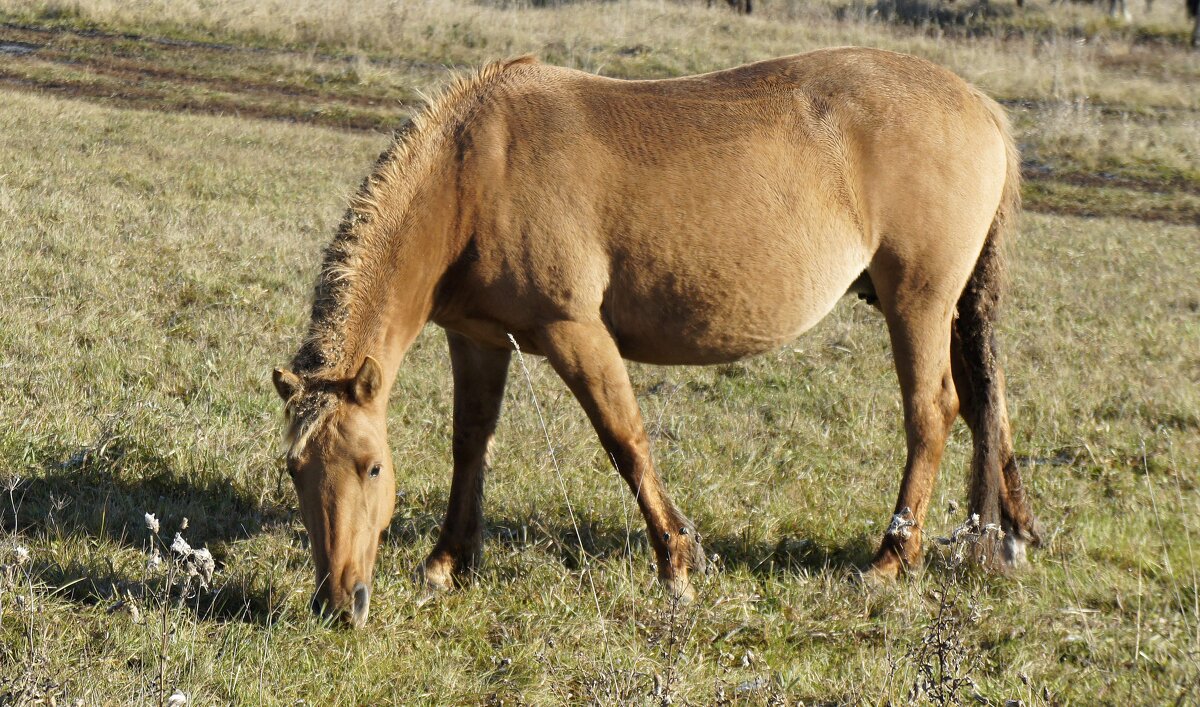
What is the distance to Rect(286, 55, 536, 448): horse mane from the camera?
11.8 ft

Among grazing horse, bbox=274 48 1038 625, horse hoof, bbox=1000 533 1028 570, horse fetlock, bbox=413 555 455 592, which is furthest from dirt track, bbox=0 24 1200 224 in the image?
horse fetlock, bbox=413 555 455 592

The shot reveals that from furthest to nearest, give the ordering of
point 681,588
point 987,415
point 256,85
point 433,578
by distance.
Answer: point 256,85 → point 987,415 → point 433,578 → point 681,588

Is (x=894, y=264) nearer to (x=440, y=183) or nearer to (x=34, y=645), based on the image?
(x=440, y=183)

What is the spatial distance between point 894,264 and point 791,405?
1.82m

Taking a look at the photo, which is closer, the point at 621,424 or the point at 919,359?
the point at 621,424

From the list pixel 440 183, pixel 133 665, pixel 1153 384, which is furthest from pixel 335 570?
pixel 1153 384

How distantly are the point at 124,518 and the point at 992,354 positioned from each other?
12.8ft

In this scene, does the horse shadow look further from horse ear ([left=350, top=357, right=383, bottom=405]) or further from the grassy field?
horse ear ([left=350, top=357, right=383, bottom=405])

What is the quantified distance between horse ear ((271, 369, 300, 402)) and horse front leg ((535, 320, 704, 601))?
3.04 ft

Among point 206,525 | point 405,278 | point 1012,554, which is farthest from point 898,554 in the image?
point 206,525

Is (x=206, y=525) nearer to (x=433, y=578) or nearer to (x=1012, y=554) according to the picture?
(x=433, y=578)

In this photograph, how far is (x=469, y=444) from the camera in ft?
14.8

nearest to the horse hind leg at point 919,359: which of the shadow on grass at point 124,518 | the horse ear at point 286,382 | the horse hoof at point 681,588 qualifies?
the horse hoof at point 681,588

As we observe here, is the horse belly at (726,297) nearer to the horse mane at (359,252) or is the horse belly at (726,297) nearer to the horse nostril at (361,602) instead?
the horse mane at (359,252)
